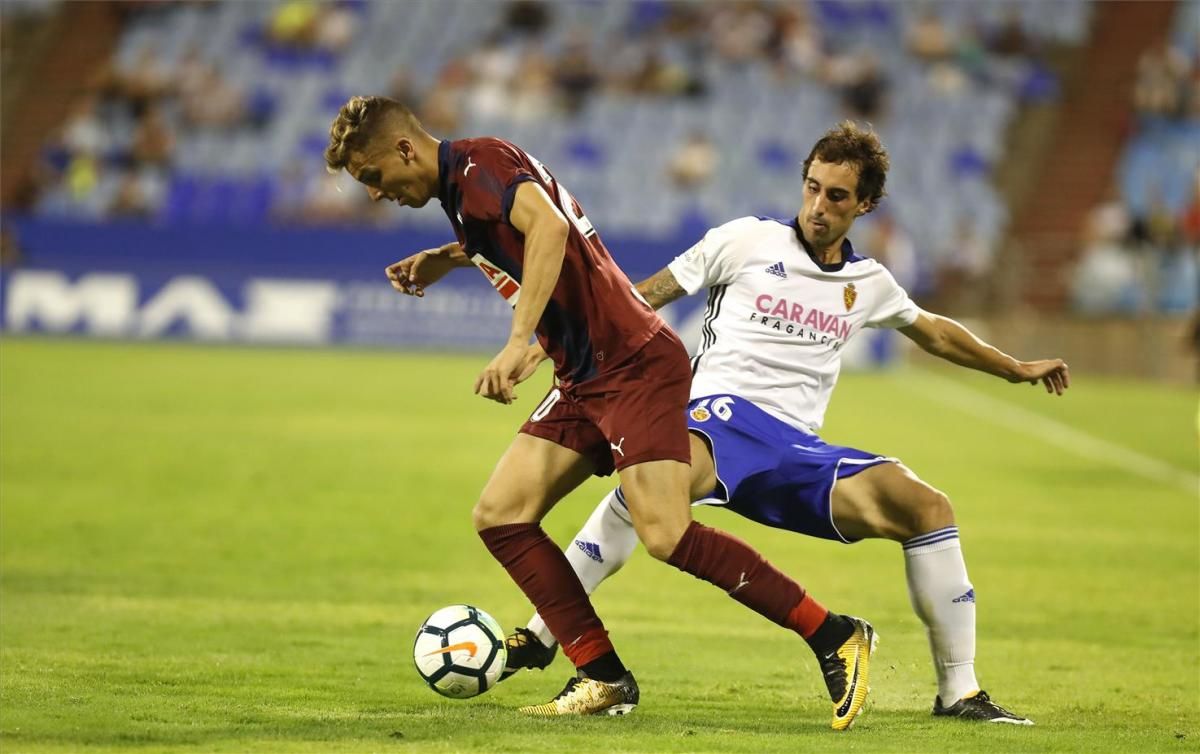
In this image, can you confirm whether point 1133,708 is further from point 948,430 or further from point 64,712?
point 948,430

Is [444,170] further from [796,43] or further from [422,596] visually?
[796,43]

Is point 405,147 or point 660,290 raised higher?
point 405,147

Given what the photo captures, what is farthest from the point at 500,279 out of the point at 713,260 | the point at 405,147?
the point at 713,260

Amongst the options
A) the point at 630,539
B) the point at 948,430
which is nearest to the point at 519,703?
the point at 630,539

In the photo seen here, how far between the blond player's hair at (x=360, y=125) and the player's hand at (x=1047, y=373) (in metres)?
2.46

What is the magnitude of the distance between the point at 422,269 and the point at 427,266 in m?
0.02

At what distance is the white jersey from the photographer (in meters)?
6.36

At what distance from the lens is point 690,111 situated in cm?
3244

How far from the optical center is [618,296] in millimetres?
5793

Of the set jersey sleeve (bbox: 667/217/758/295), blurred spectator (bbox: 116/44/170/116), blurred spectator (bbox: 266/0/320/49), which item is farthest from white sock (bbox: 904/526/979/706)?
blurred spectator (bbox: 266/0/320/49)

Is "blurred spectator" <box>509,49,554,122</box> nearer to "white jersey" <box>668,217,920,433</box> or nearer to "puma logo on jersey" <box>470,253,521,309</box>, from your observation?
"white jersey" <box>668,217,920,433</box>

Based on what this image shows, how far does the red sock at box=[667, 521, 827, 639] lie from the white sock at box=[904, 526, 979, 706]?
0.45 metres

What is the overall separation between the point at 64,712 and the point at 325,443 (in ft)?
33.7

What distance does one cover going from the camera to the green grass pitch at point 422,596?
5684 mm
